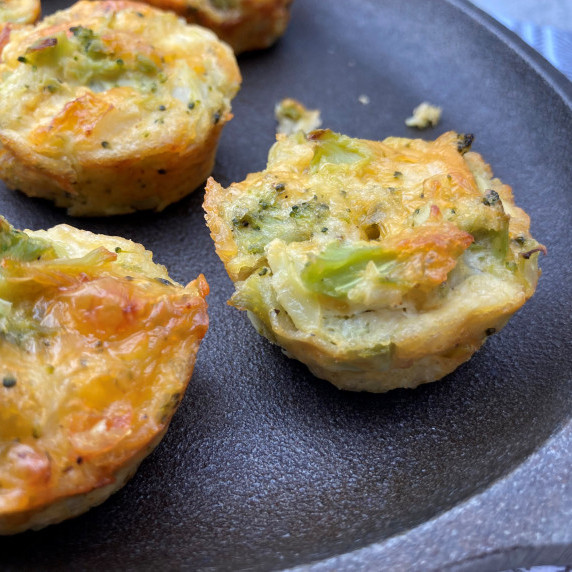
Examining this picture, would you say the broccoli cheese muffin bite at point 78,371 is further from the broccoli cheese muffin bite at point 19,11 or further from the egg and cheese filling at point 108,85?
the broccoli cheese muffin bite at point 19,11

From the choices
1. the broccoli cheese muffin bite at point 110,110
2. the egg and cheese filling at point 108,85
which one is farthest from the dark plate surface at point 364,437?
the egg and cheese filling at point 108,85

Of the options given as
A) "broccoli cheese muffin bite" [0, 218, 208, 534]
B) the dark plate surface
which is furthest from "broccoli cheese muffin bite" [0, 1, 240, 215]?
"broccoli cheese muffin bite" [0, 218, 208, 534]

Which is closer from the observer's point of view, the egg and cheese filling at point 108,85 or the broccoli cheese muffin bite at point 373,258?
the broccoli cheese muffin bite at point 373,258

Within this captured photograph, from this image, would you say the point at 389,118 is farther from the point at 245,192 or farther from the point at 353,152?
the point at 245,192

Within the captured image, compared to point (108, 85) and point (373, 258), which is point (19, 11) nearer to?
point (108, 85)

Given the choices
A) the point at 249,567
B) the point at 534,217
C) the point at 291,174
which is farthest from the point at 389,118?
the point at 249,567

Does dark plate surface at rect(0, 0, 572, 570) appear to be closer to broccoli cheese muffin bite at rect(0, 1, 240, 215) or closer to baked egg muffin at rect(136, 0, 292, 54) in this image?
broccoli cheese muffin bite at rect(0, 1, 240, 215)
